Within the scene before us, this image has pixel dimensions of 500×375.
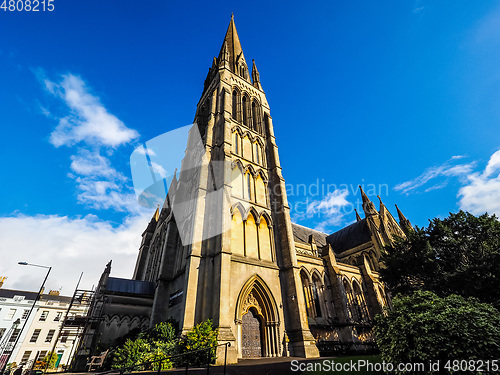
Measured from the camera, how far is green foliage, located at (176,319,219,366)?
10.2 meters

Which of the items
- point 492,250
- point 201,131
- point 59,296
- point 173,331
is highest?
point 201,131

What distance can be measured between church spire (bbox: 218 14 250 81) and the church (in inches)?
112

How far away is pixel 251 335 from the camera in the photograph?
46.0ft

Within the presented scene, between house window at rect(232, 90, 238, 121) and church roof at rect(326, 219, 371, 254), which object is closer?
house window at rect(232, 90, 238, 121)

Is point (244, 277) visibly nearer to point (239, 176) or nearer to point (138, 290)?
point (239, 176)

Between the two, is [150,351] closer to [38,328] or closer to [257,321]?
[257,321]

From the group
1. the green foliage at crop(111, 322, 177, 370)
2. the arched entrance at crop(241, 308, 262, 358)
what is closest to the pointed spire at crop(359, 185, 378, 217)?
the arched entrance at crop(241, 308, 262, 358)

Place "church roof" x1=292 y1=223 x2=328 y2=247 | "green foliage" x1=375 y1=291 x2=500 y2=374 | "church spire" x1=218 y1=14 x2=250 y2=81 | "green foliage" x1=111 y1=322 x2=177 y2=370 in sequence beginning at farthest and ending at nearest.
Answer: "church roof" x1=292 y1=223 x2=328 y2=247, "church spire" x1=218 y1=14 x2=250 y2=81, "green foliage" x1=111 y1=322 x2=177 y2=370, "green foliage" x1=375 y1=291 x2=500 y2=374

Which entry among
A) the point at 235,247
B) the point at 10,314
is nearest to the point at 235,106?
the point at 235,247

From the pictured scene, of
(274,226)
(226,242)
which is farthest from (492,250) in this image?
(226,242)

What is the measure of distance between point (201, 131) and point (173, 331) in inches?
739

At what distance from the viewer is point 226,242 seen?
1466 cm

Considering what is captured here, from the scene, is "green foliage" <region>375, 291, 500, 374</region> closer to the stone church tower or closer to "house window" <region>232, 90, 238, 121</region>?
the stone church tower

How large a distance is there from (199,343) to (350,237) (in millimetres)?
32065
